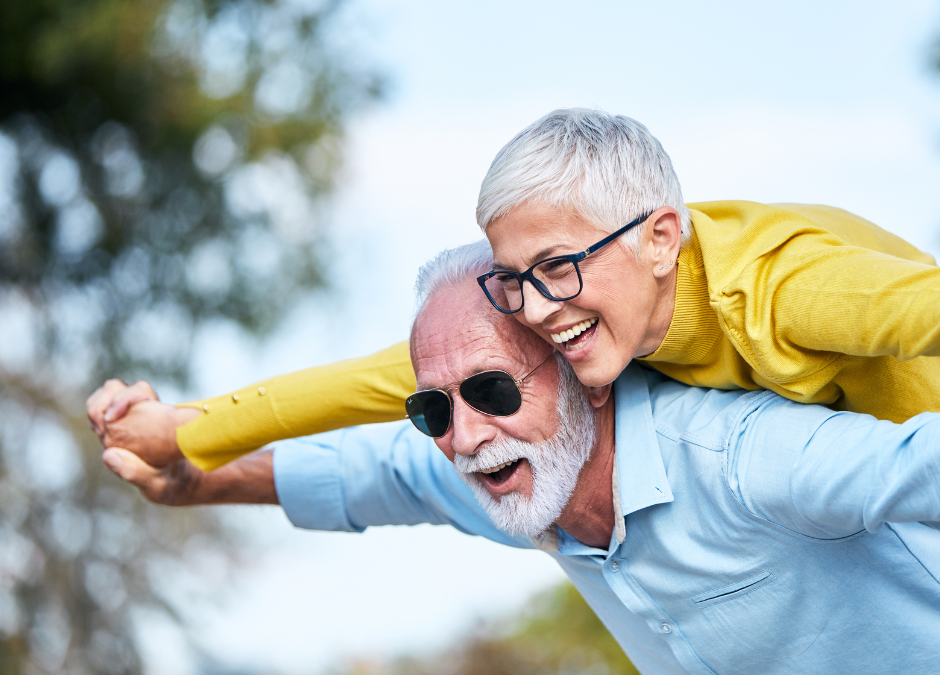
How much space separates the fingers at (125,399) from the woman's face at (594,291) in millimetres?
1480

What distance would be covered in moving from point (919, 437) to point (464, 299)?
113 centimetres

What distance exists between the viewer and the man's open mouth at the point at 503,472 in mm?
2307

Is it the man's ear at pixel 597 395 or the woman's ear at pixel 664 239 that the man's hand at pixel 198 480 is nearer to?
the man's ear at pixel 597 395

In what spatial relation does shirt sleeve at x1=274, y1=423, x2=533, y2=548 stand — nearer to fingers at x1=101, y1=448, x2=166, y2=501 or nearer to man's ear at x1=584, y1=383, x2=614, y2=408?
fingers at x1=101, y1=448, x2=166, y2=501

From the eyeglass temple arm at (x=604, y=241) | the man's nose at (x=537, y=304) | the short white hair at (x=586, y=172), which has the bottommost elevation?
the man's nose at (x=537, y=304)

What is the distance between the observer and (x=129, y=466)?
2857 mm

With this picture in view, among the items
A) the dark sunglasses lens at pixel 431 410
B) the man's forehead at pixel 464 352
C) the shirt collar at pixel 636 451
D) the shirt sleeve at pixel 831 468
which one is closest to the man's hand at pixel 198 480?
the dark sunglasses lens at pixel 431 410

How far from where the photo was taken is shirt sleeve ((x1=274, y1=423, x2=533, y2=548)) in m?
2.96

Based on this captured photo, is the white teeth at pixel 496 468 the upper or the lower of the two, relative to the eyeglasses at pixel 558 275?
lower

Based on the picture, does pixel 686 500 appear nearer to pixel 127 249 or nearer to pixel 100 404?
pixel 100 404

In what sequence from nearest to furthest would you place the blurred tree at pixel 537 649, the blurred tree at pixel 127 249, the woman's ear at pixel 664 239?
the woman's ear at pixel 664 239 < the blurred tree at pixel 127 249 < the blurred tree at pixel 537 649

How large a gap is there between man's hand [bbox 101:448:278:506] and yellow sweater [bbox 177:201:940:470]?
1.47 metres

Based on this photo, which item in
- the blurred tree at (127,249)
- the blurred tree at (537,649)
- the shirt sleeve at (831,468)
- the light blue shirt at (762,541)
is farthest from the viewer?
the blurred tree at (537,649)

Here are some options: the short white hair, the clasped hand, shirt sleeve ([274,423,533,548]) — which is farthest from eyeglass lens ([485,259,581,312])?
the clasped hand
